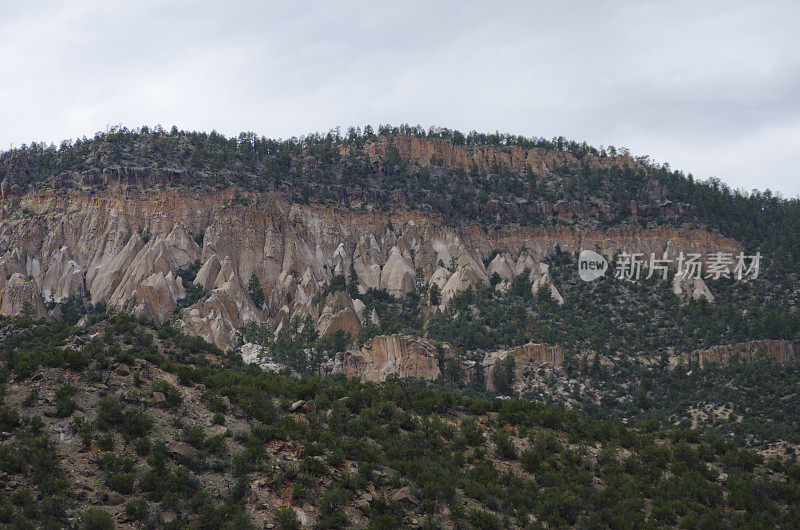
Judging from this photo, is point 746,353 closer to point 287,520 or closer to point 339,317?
point 339,317

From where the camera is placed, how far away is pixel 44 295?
323 feet

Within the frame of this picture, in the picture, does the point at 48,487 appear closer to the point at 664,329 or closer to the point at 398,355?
the point at 398,355

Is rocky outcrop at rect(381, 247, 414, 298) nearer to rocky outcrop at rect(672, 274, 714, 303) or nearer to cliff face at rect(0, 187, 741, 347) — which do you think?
cliff face at rect(0, 187, 741, 347)

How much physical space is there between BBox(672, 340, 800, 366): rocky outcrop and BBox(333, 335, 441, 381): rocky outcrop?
1119 inches

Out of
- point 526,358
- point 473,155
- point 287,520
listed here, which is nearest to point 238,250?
point 526,358

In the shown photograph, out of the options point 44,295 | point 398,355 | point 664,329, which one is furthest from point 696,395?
point 44,295

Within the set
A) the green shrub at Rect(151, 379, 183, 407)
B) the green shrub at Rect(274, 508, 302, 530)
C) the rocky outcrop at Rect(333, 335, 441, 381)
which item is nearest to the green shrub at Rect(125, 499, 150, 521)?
the green shrub at Rect(274, 508, 302, 530)

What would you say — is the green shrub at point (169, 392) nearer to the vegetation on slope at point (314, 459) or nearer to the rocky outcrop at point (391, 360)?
the vegetation on slope at point (314, 459)

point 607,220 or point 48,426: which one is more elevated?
point 607,220

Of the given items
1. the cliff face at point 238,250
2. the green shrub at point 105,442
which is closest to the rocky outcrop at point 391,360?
the cliff face at point 238,250

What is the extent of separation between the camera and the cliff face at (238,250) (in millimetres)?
93688

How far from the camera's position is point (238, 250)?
345 ft

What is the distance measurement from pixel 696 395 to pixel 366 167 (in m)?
70.5

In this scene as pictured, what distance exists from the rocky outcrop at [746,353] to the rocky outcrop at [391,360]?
2843 cm
